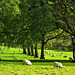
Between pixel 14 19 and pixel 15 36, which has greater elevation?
pixel 14 19

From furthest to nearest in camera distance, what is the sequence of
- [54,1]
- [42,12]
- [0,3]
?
1. [54,1]
2. [42,12]
3. [0,3]

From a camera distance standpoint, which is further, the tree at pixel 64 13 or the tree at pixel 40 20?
the tree at pixel 64 13

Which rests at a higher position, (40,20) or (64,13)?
(64,13)

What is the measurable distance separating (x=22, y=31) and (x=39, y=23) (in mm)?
2997

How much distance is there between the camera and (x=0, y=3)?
78.2 ft

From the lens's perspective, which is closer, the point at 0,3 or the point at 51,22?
the point at 0,3

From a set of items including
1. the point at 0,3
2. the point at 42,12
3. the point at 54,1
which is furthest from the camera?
the point at 54,1

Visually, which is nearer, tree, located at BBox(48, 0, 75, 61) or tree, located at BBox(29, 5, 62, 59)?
tree, located at BBox(29, 5, 62, 59)

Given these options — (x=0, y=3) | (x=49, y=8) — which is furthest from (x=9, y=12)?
(x=49, y=8)

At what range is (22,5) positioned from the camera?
30.0 meters

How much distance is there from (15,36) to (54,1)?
8.72 m

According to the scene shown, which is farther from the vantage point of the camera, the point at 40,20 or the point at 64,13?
the point at 64,13

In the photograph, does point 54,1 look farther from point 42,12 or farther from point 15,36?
point 15,36

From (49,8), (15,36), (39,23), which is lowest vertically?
(15,36)
